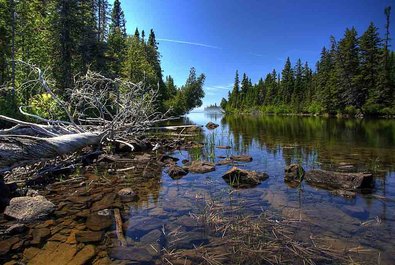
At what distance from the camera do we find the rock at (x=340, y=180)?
23.5 feet

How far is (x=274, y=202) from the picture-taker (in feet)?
20.7

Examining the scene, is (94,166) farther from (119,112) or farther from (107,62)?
(107,62)

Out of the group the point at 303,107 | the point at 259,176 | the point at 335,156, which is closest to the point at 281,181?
the point at 259,176

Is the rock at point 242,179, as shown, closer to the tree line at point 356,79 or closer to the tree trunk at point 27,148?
the tree trunk at point 27,148

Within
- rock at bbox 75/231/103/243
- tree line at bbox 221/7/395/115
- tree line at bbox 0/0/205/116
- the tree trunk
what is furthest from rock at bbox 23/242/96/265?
tree line at bbox 221/7/395/115

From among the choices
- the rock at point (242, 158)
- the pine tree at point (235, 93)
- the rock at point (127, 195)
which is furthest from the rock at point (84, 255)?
the pine tree at point (235, 93)

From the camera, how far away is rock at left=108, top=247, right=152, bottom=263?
394cm

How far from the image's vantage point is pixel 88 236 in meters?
4.61

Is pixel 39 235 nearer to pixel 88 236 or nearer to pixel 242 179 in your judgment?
pixel 88 236

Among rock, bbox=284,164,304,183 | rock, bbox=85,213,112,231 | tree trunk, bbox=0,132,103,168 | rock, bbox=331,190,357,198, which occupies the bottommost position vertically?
rock, bbox=85,213,112,231

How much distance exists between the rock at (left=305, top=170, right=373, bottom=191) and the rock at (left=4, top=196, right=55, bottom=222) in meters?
6.69

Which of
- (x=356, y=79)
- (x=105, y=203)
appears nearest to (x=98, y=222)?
(x=105, y=203)

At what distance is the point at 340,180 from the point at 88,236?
6420mm

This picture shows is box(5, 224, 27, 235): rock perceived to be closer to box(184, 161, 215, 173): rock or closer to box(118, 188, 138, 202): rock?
box(118, 188, 138, 202): rock
